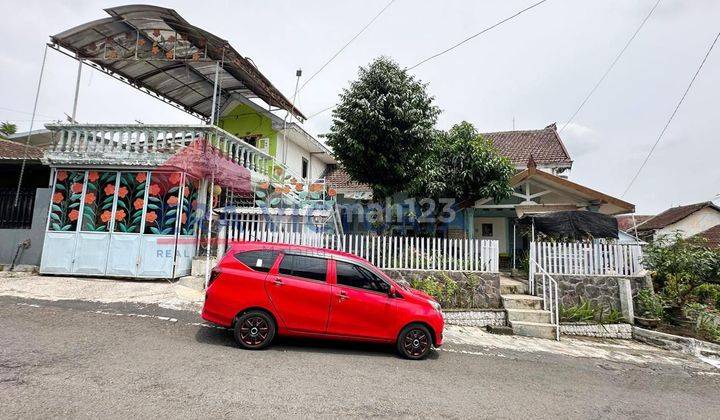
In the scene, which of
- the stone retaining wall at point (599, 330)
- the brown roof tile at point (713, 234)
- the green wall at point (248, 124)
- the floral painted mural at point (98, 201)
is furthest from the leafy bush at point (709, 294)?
the brown roof tile at point (713, 234)

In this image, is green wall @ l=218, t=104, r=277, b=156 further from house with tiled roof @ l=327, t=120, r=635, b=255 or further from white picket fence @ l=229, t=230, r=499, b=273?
white picket fence @ l=229, t=230, r=499, b=273

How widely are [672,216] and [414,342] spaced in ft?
103

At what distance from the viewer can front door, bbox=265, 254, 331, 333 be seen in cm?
531

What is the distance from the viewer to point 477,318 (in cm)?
857

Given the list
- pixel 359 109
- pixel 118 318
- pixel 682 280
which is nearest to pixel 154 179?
pixel 118 318

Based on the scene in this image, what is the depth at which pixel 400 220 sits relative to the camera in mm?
12852

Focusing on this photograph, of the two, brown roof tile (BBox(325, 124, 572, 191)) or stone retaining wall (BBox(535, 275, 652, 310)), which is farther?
brown roof tile (BBox(325, 124, 572, 191))

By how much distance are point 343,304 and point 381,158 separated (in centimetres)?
509

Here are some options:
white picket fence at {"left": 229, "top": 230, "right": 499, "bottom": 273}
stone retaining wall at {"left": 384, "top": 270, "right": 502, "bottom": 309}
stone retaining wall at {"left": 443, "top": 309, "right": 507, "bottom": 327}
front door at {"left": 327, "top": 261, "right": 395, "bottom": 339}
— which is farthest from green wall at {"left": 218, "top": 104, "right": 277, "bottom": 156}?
front door at {"left": 327, "top": 261, "right": 395, "bottom": 339}

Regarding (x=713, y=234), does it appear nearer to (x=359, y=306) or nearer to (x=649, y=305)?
(x=649, y=305)

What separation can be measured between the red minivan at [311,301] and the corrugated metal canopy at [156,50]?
691cm

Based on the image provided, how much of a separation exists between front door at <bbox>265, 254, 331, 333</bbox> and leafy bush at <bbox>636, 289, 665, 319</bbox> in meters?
8.82

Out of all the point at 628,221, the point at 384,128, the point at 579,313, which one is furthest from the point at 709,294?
the point at 628,221

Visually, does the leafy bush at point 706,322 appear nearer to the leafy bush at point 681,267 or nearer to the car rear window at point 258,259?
the leafy bush at point 681,267
